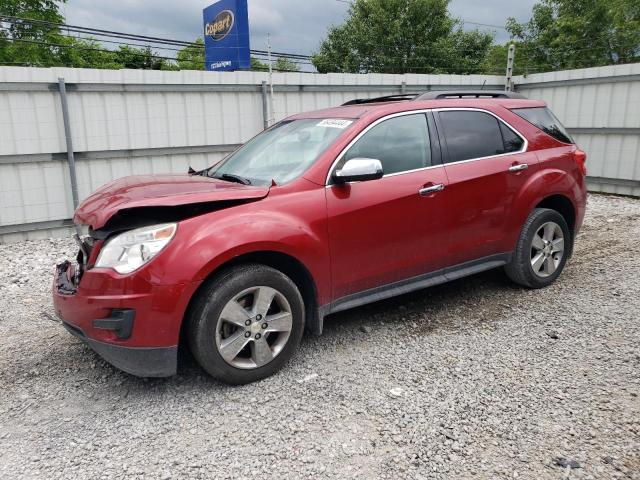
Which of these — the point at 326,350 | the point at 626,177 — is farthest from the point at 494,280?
the point at 626,177

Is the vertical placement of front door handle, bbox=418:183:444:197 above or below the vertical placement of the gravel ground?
above

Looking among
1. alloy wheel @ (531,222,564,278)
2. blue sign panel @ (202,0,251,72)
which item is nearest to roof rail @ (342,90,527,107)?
alloy wheel @ (531,222,564,278)

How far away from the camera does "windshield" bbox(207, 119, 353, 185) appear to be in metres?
3.66

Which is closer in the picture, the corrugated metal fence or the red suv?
the red suv

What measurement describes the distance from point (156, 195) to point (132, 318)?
743 mm

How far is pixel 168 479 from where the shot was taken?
2453mm

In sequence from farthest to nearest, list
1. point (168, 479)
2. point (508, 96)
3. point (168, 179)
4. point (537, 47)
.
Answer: point (537, 47) → point (508, 96) → point (168, 179) → point (168, 479)

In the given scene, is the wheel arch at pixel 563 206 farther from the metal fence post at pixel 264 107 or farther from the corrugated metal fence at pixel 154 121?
the metal fence post at pixel 264 107

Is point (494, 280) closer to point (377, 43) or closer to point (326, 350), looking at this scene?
point (326, 350)

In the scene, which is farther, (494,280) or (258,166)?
(494,280)


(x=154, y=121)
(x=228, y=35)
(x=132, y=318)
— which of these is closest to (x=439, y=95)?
(x=132, y=318)

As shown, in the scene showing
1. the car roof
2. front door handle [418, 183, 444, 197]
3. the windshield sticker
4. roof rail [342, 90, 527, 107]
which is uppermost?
roof rail [342, 90, 527, 107]

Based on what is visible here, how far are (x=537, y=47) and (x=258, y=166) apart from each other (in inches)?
989

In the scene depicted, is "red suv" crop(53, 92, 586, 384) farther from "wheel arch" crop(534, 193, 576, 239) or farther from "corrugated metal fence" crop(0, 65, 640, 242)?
"corrugated metal fence" crop(0, 65, 640, 242)
